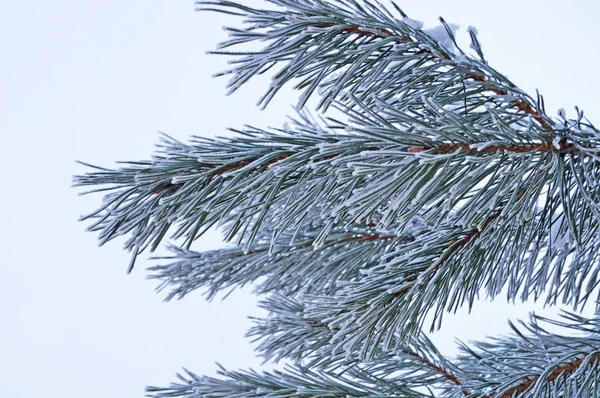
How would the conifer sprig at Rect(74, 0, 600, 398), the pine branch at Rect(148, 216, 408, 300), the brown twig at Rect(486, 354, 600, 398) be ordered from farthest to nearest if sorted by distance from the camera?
the pine branch at Rect(148, 216, 408, 300) < the brown twig at Rect(486, 354, 600, 398) < the conifer sprig at Rect(74, 0, 600, 398)

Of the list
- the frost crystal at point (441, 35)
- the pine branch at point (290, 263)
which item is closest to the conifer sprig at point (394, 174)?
the frost crystal at point (441, 35)

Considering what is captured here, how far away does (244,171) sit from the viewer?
1.04ft

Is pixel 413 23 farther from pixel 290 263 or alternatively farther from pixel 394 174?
pixel 290 263

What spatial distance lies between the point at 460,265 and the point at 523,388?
0.12 metres

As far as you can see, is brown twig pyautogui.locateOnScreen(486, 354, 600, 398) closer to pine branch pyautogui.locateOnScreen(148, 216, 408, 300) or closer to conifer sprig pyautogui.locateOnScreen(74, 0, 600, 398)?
conifer sprig pyautogui.locateOnScreen(74, 0, 600, 398)

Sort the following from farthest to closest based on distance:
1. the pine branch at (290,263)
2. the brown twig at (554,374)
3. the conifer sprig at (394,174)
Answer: the pine branch at (290,263)
the brown twig at (554,374)
the conifer sprig at (394,174)

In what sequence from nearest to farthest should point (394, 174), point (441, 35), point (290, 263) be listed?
point (394, 174) < point (441, 35) < point (290, 263)

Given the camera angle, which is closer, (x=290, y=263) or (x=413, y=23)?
(x=413, y=23)

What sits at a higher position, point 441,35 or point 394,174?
point 441,35

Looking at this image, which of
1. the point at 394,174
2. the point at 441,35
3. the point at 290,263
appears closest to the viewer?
the point at 394,174

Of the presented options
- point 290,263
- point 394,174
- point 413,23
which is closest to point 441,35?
point 413,23

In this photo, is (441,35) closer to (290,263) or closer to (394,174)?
(394,174)

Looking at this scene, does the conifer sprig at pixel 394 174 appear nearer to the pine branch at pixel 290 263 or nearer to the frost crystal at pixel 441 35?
the frost crystal at pixel 441 35

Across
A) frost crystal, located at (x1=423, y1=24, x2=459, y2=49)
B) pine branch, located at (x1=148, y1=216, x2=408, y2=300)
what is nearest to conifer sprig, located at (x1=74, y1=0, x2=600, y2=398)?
frost crystal, located at (x1=423, y1=24, x2=459, y2=49)
